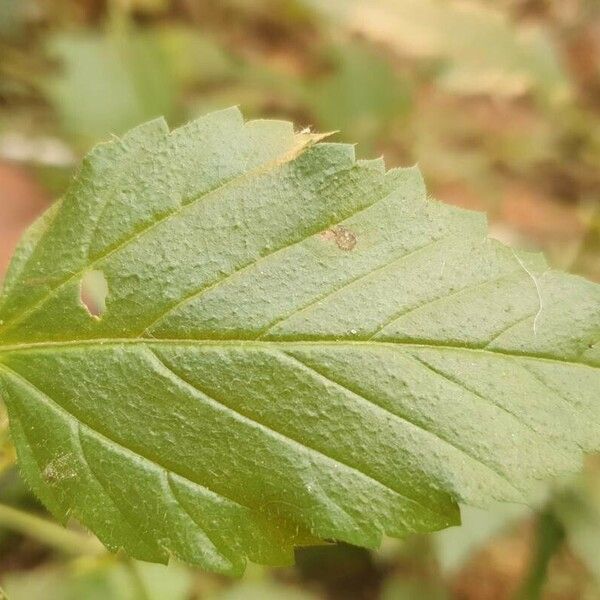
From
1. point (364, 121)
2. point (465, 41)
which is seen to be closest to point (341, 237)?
point (364, 121)

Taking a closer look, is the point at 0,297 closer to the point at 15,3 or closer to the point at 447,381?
the point at 447,381

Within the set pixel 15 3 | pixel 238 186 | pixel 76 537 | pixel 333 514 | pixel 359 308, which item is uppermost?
pixel 15 3

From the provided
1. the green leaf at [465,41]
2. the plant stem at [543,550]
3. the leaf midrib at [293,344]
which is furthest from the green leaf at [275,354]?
the green leaf at [465,41]

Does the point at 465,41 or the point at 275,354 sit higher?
the point at 465,41

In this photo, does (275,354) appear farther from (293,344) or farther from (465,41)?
(465,41)

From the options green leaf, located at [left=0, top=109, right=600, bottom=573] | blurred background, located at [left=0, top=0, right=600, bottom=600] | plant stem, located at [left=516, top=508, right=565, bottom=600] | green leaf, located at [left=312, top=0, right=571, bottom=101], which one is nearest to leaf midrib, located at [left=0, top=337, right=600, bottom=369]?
green leaf, located at [left=0, top=109, right=600, bottom=573]

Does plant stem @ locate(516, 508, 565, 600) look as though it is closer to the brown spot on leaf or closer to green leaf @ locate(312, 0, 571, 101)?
the brown spot on leaf

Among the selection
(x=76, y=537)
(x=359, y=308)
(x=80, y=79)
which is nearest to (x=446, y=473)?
(x=359, y=308)
